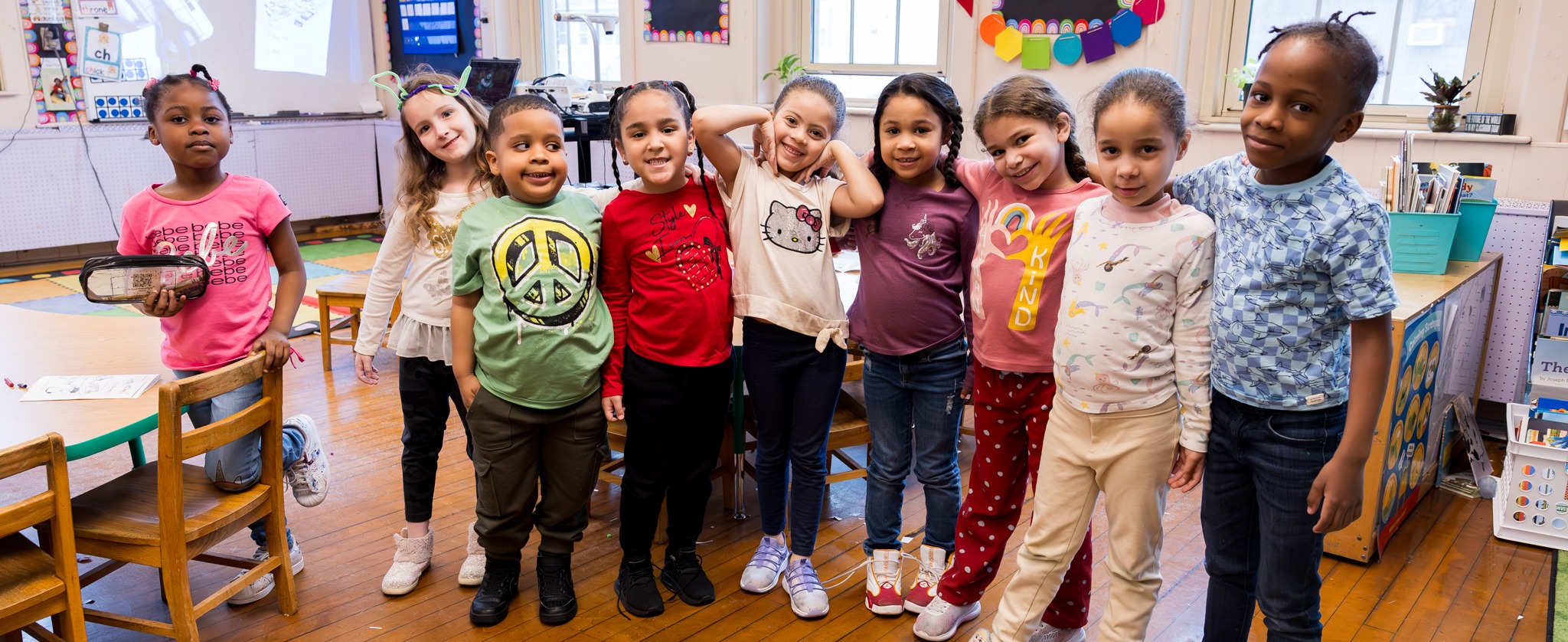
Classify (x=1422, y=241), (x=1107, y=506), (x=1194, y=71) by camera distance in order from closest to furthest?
(x=1107, y=506)
(x=1422, y=241)
(x=1194, y=71)

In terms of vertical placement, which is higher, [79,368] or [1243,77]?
[1243,77]

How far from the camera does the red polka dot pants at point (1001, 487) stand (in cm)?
189

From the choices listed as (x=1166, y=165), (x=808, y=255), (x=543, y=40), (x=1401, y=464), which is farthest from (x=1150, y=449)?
(x=543, y=40)

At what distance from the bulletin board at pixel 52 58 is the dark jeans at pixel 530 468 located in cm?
548

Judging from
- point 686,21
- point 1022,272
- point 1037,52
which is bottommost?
point 1022,272

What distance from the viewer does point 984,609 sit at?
230 centimetres

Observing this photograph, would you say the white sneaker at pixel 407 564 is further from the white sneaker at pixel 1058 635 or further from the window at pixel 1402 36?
the window at pixel 1402 36

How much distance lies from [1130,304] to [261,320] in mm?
1829

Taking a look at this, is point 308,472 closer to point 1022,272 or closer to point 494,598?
point 494,598

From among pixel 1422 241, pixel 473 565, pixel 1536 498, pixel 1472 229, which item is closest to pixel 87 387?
pixel 473 565

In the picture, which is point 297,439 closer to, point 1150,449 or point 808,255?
point 808,255

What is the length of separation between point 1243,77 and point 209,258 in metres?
3.59

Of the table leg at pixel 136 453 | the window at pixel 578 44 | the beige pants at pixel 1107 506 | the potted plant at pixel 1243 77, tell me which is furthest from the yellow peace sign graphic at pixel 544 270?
the window at pixel 578 44

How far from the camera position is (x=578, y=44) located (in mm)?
6668
